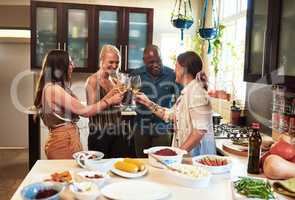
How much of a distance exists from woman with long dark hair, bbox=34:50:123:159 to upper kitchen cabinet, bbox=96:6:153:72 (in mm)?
2090

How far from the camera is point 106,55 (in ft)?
9.11

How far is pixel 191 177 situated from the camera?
1553mm

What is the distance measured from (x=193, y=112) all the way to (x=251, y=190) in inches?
30.4

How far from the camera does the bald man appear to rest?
3195 millimetres

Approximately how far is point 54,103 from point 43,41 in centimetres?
236

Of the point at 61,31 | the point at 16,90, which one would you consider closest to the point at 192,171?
the point at 61,31

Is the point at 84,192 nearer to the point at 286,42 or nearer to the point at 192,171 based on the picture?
the point at 192,171

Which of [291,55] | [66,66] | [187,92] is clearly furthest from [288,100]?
[66,66]

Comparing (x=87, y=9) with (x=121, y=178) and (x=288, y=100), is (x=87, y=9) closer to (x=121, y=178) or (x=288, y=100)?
(x=288, y=100)

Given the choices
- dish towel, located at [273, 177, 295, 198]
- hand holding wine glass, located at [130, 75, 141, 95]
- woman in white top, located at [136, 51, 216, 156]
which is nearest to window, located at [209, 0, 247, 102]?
woman in white top, located at [136, 51, 216, 156]

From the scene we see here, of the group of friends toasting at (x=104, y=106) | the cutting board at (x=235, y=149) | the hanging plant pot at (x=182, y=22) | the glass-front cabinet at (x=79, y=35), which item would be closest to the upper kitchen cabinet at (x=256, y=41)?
the group of friends toasting at (x=104, y=106)

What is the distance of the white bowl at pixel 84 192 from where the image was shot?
4.33ft

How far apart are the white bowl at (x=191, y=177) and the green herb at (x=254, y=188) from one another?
0.15 m

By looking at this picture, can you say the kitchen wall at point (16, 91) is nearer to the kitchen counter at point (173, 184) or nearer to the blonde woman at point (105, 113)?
the blonde woman at point (105, 113)
